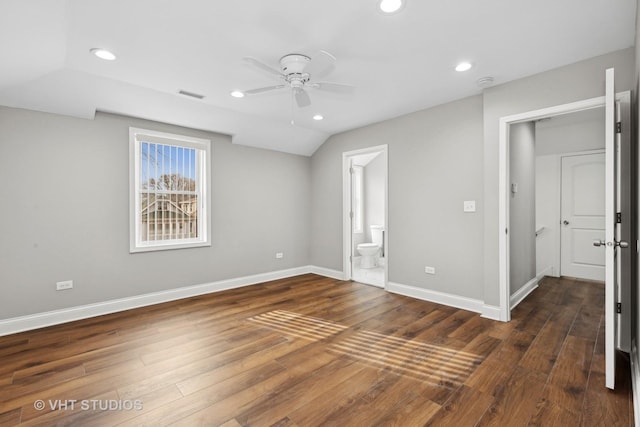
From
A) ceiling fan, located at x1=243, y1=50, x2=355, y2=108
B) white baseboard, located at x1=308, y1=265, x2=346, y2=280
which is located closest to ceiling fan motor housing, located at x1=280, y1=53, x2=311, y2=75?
ceiling fan, located at x1=243, y1=50, x2=355, y2=108

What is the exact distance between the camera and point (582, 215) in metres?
5.00

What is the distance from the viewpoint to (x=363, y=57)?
2602mm

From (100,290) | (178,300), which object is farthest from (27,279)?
(178,300)

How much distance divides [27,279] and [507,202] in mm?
5142

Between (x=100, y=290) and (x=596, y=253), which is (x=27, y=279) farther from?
(x=596, y=253)

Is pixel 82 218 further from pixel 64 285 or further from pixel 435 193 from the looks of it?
pixel 435 193

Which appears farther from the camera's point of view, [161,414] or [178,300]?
[178,300]

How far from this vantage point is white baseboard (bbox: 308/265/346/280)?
17.0 ft

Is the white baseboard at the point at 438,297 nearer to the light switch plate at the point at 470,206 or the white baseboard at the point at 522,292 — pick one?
the white baseboard at the point at 522,292

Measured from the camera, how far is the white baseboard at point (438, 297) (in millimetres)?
3518

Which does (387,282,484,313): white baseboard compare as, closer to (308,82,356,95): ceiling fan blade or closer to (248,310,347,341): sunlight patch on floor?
(248,310,347,341): sunlight patch on floor

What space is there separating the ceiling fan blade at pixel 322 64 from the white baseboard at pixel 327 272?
3335mm

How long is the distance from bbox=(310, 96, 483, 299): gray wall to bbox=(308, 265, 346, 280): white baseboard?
106cm

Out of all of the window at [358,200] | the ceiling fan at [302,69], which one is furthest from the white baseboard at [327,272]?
the ceiling fan at [302,69]
